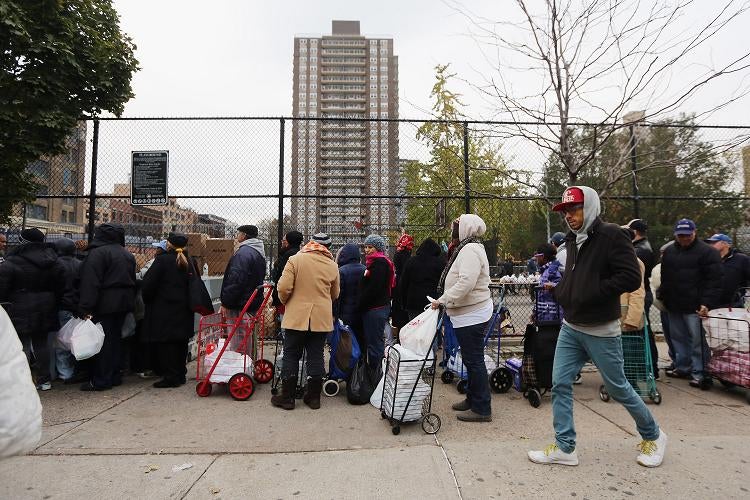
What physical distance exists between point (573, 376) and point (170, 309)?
177 inches

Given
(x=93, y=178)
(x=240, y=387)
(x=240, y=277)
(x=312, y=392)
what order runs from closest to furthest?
(x=312, y=392) < (x=240, y=387) < (x=240, y=277) < (x=93, y=178)

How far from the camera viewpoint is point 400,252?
710 cm

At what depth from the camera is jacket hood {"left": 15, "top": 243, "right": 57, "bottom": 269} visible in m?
4.91

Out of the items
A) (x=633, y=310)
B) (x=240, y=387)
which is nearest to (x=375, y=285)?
(x=240, y=387)

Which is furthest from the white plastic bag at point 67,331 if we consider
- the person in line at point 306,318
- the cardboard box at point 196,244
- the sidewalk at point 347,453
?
the cardboard box at point 196,244

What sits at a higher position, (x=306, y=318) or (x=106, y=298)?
(x=106, y=298)

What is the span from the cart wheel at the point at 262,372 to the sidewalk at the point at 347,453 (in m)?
0.75

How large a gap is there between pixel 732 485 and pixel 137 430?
465 centimetres

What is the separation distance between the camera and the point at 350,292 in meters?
5.06

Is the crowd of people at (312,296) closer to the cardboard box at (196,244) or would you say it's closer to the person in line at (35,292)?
the person in line at (35,292)

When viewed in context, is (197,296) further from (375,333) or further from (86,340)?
(375,333)

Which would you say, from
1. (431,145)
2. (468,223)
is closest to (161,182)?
(431,145)

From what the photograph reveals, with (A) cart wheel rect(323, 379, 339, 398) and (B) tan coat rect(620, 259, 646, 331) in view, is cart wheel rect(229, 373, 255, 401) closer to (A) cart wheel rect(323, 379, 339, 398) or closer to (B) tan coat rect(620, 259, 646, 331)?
(A) cart wheel rect(323, 379, 339, 398)

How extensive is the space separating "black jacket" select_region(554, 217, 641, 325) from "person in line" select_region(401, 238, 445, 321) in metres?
2.68
